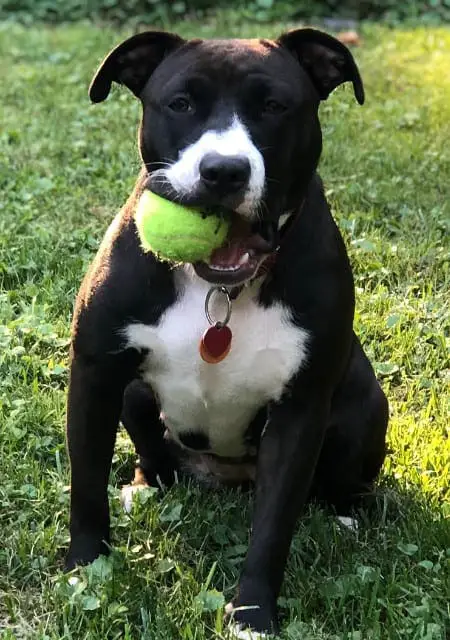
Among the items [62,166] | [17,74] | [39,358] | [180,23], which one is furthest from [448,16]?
[39,358]

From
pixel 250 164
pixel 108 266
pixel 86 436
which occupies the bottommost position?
pixel 86 436

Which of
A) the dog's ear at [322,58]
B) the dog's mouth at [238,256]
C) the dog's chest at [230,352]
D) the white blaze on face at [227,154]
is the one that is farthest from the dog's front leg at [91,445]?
the dog's ear at [322,58]

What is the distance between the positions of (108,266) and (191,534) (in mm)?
740

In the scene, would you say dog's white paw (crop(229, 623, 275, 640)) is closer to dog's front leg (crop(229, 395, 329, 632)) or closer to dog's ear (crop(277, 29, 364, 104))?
dog's front leg (crop(229, 395, 329, 632))

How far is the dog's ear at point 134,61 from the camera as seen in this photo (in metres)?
2.39

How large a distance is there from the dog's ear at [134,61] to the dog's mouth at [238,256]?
46cm

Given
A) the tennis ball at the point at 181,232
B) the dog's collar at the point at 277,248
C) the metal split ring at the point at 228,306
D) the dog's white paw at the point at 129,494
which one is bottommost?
the dog's white paw at the point at 129,494

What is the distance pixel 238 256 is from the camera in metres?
2.25

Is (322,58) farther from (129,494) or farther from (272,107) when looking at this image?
(129,494)

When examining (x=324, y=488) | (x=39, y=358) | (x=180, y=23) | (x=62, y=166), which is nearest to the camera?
(x=324, y=488)

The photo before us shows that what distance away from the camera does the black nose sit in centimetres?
207

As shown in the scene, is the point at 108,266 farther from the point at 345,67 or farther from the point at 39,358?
the point at 39,358

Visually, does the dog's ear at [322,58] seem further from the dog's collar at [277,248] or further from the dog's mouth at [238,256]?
the dog's mouth at [238,256]

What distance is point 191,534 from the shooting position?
8.79ft
